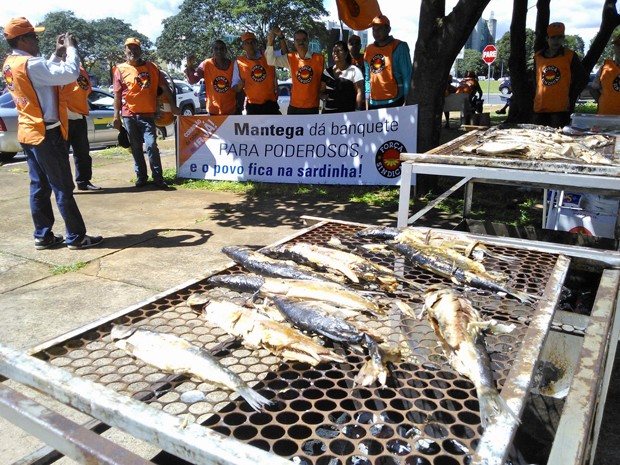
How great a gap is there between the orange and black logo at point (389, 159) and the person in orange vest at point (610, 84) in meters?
2.96

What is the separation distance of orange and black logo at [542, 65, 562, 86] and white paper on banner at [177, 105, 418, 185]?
2115mm

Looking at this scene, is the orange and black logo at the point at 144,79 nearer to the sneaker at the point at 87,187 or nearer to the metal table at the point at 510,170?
the sneaker at the point at 87,187

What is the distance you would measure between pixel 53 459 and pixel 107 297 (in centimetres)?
249

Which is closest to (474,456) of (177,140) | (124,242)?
(124,242)

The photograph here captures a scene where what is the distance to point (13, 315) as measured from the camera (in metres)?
4.12

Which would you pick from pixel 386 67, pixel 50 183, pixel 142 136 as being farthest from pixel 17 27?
pixel 386 67

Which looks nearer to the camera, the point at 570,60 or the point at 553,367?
the point at 553,367

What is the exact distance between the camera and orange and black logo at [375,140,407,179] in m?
7.36

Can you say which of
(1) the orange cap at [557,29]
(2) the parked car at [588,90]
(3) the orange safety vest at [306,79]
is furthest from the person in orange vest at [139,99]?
(2) the parked car at [588,90]

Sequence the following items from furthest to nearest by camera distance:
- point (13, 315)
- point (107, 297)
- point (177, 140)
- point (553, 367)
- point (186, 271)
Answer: point (177, 140) < point (186, 271) < point (107, 297) < point (13, 315) < point (553, 367)

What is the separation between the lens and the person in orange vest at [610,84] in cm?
686

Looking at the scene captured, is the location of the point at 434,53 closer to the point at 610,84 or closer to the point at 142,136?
the point at 610,84

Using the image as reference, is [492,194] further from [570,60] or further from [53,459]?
[53,459]

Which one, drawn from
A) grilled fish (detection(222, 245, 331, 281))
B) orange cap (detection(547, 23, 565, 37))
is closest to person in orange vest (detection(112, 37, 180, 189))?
orange cap (detection(547, 23, 565, 37))
